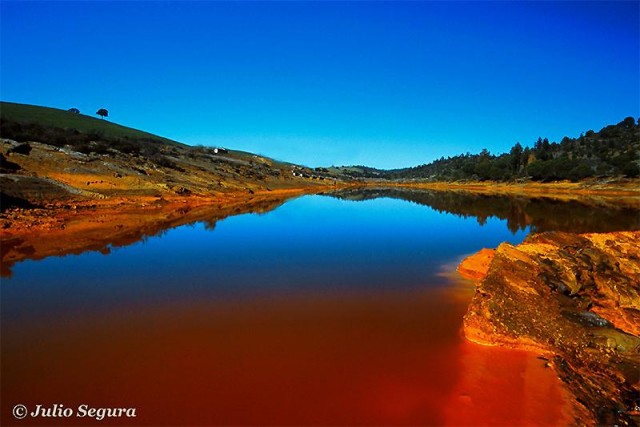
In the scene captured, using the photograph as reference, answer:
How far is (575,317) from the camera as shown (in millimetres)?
7605

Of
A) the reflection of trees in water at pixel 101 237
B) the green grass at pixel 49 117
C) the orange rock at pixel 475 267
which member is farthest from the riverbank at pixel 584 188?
the green grass at pixel 49 117

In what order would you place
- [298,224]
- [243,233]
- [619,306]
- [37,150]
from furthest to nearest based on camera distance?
[37,150] < [298,224] < [243,233] < [619,306]

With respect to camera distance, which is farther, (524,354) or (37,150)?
(37,150)

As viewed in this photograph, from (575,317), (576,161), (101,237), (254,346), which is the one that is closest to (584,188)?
(576,161)

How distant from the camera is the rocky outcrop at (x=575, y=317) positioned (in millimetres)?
5621

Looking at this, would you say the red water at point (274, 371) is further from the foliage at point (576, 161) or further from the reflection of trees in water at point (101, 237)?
the foliage at point (576, 161)

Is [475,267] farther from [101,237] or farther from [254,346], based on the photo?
[101,237]

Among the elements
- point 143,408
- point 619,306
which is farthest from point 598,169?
point 143,408

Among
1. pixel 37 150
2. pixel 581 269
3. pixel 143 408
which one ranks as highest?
pixel 37 150

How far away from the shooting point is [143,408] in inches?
197

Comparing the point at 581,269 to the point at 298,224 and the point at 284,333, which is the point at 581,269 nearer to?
the point at 284,333

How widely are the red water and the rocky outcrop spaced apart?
0.46m

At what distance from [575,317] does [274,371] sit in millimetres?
6485

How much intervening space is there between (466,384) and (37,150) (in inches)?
1572
